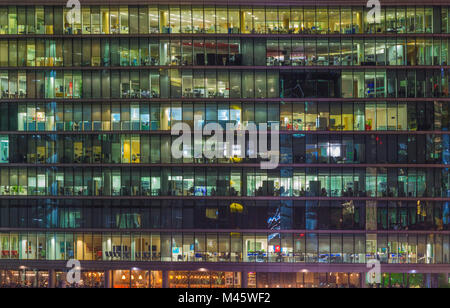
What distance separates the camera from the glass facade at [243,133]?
32.1m

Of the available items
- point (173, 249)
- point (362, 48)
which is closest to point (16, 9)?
point (173, 249)

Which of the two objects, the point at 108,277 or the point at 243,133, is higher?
the point at 243,133

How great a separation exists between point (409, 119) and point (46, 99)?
2920cm

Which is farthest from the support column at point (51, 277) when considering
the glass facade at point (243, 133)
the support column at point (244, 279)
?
the support column at point (244, 279)

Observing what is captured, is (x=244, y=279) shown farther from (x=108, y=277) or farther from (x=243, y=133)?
(x=243, y=133)

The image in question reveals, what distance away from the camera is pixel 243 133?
3222cm

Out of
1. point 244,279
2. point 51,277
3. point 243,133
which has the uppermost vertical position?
point 243,133

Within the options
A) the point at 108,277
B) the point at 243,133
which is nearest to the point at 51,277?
the point at 108,277

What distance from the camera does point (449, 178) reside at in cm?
3219

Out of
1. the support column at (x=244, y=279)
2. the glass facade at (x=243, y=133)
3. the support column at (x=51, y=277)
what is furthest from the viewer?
the support column at (x=51, y=277)

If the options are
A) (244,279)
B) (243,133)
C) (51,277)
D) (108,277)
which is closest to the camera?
(243,133)

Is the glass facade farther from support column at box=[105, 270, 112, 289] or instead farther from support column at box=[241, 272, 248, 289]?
support column at box=[241, 272, 248, 289]

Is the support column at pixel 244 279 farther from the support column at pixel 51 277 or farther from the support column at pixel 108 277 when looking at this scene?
the support column at pixel 51 277

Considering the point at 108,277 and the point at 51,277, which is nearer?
the point at 108,277
